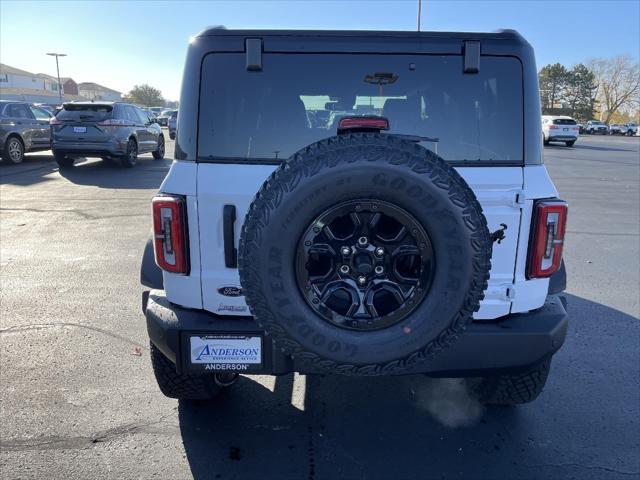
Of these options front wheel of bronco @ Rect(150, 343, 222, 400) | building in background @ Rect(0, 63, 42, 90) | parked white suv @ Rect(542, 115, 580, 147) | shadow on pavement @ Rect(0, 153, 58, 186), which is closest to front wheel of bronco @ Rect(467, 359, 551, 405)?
front wheel of bronco @ Rect(150, 343, 222, 400)

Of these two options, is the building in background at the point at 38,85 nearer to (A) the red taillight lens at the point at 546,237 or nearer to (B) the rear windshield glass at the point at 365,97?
(B) the rear windshield glass at the point at 365,97

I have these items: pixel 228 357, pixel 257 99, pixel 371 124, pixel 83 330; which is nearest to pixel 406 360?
pixel 228 357

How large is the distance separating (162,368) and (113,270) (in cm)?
308

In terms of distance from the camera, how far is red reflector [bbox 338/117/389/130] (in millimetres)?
2018

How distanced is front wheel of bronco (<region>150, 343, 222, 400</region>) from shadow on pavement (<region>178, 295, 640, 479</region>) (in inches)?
6.3

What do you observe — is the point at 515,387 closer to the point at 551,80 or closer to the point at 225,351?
the point at 225,351

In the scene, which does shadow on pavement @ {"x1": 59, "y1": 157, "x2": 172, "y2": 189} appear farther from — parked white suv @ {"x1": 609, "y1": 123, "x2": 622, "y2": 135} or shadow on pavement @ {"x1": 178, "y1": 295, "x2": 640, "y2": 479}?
parked white suv @ {"x1": 609, "y1": 123, "x2": 622, "y2": 135}

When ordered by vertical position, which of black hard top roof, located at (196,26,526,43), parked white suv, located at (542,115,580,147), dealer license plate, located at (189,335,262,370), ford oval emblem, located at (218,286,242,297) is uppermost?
black hard top roof, located at (196,26,526,43)

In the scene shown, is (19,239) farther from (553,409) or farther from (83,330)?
(553,409)

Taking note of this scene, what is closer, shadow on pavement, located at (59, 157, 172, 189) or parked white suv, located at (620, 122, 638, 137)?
shadow on pavement, located at (59, 157, 172, 189)

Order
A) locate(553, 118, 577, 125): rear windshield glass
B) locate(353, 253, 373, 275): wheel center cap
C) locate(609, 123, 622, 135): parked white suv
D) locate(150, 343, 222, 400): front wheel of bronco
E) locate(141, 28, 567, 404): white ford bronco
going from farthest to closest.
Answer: locate(609, 123, 622, 135): parked white suv, locate(553, 118, 577, 125): rear windshield glass, locate(150, 343, 222, 400): front wheel of bronco, locate(141, 28, 567, 404): white ford bronco, locate(353, 253, 373, 275): wheel center cap

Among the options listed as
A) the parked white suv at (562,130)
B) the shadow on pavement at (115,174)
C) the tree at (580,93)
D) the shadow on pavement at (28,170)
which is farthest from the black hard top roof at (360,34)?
the tree at (580,93)

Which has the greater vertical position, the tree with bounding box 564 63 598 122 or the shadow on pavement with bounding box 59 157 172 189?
the tree with bounding box 564 63 598 122

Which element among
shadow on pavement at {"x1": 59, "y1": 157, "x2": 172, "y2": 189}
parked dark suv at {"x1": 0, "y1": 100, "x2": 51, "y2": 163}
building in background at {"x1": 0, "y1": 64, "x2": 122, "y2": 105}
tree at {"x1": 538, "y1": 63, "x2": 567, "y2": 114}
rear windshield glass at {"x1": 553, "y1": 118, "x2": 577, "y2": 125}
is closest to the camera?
shadow on pavement at {"x1": 59, "y1": 157, "x2": 172, "y2": 189}
